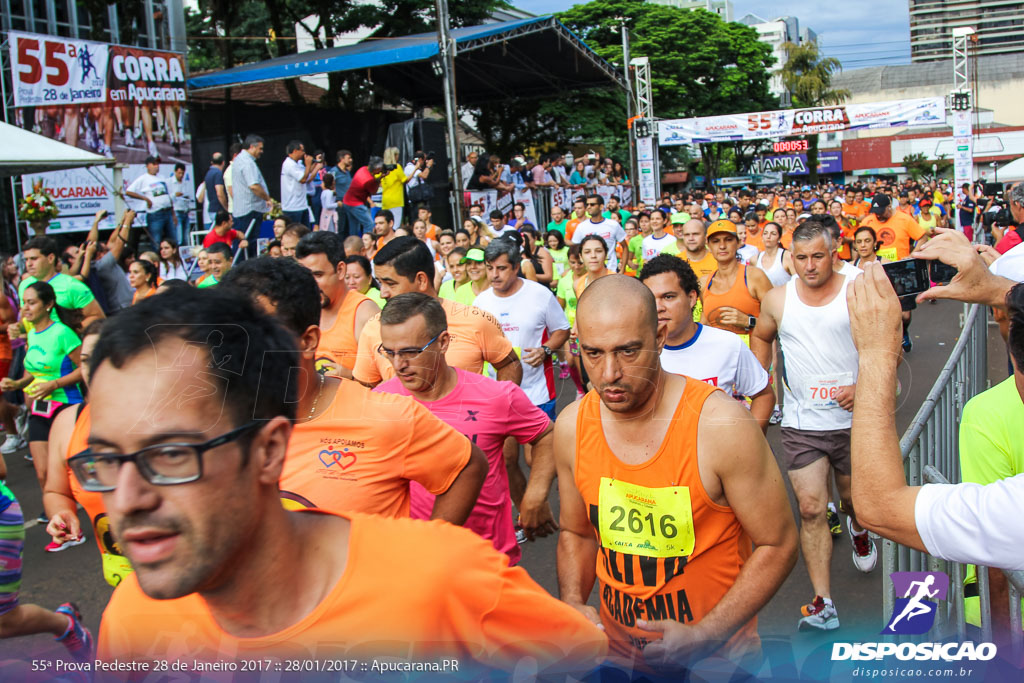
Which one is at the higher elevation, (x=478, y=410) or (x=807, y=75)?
(x=807, y=75)

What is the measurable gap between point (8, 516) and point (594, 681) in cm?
269

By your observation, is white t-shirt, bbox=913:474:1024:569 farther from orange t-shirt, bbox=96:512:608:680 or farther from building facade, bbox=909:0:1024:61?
building facade, bbox=909:0:1024:61

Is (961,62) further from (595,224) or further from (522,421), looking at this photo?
(522,421)

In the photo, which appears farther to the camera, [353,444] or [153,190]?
[153,190]

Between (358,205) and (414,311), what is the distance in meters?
10.8

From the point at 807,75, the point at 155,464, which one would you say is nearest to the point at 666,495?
the point at 155,464

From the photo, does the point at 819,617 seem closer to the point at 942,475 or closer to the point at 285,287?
the point at 942,475

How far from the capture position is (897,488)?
176 centimetres

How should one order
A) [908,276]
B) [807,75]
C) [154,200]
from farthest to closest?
1. [807,75]
2. [154,200]
3. [908,276]

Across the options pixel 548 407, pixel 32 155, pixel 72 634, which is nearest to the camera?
pixel 72 634

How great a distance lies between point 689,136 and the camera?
27.4 m

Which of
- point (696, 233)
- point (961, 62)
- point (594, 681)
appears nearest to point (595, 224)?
point (696, 233)

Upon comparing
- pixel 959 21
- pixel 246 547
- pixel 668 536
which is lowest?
pixel 668 536

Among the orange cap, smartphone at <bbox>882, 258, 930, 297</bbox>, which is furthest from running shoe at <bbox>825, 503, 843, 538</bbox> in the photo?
smartphone at <bbox>882, 258, 930, 297</bbox>
